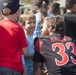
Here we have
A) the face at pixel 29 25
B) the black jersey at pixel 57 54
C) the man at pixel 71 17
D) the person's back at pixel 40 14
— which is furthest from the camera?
the person's back at pixel 40 14

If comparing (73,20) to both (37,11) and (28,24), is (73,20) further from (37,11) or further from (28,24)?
(37,11)

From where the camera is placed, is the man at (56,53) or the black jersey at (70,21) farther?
the black jersey at (70,21)

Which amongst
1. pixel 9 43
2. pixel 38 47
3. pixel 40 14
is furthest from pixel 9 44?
pixel 40 14

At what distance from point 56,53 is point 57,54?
0.02m

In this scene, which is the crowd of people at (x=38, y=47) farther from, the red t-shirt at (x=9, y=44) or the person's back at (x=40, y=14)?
the person's back at (x=40, y=14)

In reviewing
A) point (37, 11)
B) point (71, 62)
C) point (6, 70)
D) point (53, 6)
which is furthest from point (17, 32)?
point (53, 6)

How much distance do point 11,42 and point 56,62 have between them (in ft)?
1.94

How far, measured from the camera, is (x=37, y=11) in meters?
6.61

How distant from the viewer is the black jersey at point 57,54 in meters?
3.90

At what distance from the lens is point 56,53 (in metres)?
3.94

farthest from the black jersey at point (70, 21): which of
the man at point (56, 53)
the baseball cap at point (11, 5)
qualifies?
the baseball cap at point (11, 5)

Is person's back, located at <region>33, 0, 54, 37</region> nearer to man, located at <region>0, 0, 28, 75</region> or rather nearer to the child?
the child

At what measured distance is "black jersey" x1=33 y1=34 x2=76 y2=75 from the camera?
3.90 metres

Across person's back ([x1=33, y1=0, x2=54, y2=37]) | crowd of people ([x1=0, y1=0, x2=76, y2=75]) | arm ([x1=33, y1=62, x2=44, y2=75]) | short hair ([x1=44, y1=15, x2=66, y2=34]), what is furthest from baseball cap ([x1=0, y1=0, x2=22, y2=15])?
person's back ([x1=33, y1=0, x2=54, y2=37])
